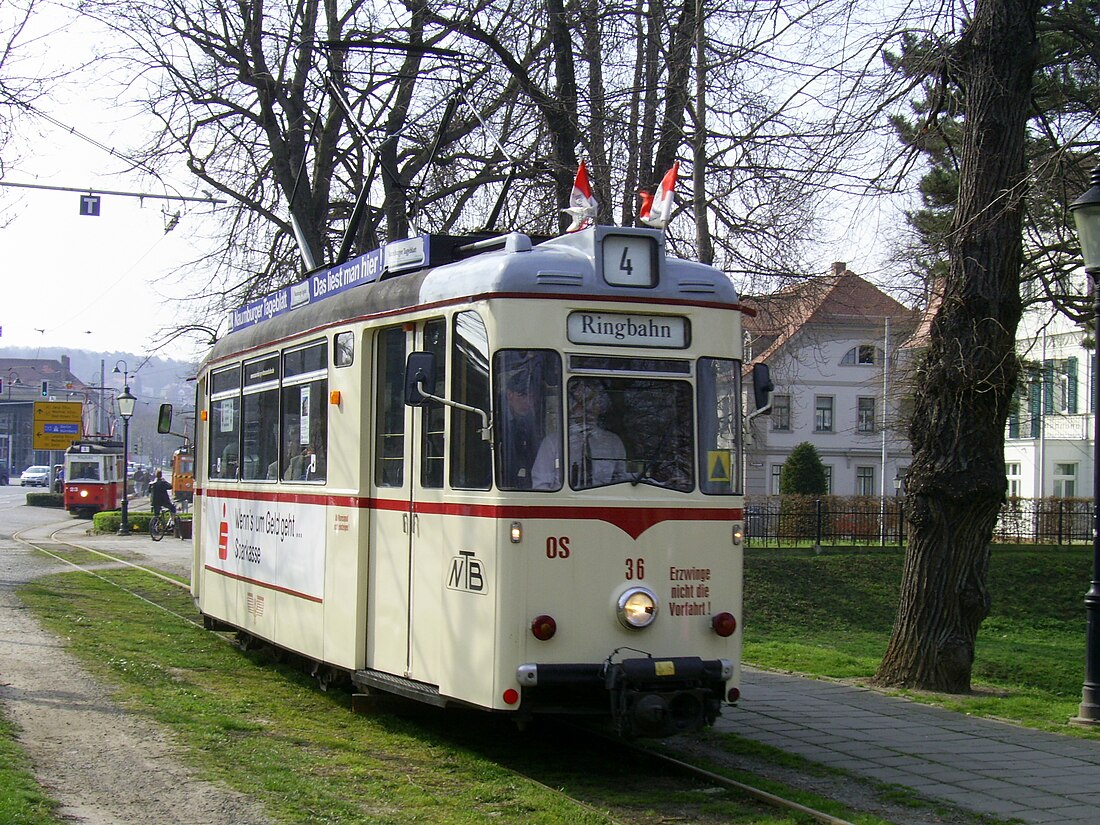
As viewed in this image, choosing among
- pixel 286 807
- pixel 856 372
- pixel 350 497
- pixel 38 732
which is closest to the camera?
pixel 286 807

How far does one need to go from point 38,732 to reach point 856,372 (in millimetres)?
56644

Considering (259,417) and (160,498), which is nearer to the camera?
(259,417)

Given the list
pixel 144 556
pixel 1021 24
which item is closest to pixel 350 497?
pixel 1021 24

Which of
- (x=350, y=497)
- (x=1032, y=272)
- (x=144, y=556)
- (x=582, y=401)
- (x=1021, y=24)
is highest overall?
(x=1021, y=24)

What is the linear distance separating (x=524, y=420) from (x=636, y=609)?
4.32ft

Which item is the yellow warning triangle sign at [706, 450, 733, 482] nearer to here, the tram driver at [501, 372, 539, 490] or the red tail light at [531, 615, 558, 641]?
the tram driver at [501, 372, 539, 490]

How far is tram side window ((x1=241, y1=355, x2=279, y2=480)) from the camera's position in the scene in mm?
11430

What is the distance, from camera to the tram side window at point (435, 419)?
8508mm

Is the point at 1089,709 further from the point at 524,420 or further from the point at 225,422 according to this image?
the point at 225,422

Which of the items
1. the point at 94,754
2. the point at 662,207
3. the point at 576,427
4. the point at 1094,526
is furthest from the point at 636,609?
the point at 1094,526

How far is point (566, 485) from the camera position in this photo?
25.9 ft

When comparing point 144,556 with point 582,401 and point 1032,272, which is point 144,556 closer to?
point 1032,272

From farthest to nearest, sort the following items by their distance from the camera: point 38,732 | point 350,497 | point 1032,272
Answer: point 1032,272 → point 350,497 → point 38,732

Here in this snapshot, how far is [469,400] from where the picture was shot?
323 inches
